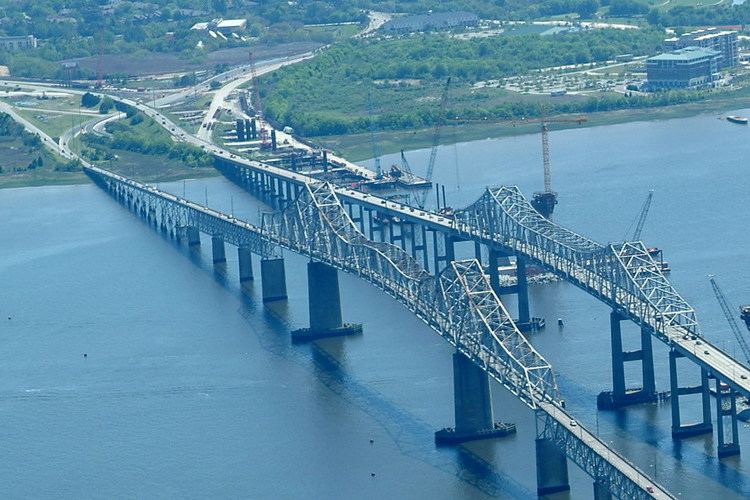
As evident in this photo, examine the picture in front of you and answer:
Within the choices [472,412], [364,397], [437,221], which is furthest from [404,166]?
[472,412]

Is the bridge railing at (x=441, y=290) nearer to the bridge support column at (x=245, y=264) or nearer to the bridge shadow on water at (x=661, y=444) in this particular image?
the bridge shadow on water at (x=661, y=444)

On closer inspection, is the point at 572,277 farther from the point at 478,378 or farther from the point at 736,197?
the point at 736,197

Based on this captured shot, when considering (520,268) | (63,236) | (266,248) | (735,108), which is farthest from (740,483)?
(735,108)

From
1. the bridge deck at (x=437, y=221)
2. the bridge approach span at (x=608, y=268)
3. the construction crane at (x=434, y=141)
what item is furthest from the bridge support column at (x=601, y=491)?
the construction crane at (x=434, y=141)

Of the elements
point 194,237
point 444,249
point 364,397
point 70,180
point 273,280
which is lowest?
point 364,397

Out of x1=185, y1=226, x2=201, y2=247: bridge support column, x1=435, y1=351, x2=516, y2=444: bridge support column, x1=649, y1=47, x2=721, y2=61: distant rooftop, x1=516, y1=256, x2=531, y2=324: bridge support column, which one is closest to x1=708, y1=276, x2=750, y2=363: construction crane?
x1=516, y1=256, x2=531, y2=324: bridge support column

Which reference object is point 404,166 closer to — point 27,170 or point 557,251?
point 27,170

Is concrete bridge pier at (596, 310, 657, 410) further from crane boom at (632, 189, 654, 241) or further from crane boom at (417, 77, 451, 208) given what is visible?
crane boom at (417, 77, 451, 208)
